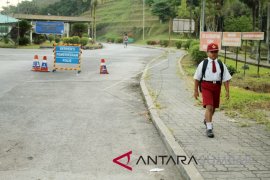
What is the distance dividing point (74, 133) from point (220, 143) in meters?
2.74

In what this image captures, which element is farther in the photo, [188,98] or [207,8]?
[207,8]

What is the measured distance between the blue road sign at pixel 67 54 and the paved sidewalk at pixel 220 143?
9607 mm

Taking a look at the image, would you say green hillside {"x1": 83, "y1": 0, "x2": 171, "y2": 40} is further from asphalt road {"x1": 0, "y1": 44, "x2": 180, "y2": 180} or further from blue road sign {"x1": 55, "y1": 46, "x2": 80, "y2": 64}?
asphalt road {"x1": 0, "y1": 44, "x2": 180, "y2": 180}

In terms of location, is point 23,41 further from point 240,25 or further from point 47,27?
point 240,25

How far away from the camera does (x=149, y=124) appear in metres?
9.24

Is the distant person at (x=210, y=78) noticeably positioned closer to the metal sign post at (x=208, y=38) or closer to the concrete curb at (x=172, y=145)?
the concrete curb at (x=172, y=145)

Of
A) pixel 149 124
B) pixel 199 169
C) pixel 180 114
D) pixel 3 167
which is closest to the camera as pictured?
pixel 199 169

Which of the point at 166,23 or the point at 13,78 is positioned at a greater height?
the point at 166,23

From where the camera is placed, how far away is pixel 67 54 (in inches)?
816

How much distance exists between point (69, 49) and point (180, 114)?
1187 cm

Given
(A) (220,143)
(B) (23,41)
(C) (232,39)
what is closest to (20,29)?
(B) (23,41)

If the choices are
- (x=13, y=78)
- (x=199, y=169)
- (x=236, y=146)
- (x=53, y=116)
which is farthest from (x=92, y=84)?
(x=199, y=169)

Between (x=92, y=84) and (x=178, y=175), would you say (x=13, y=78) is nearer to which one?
(x=92, y=84)

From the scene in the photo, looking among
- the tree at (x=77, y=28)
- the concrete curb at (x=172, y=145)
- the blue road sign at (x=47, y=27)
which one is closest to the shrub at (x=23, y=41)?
the blue road sign at (x=47, y=27)
